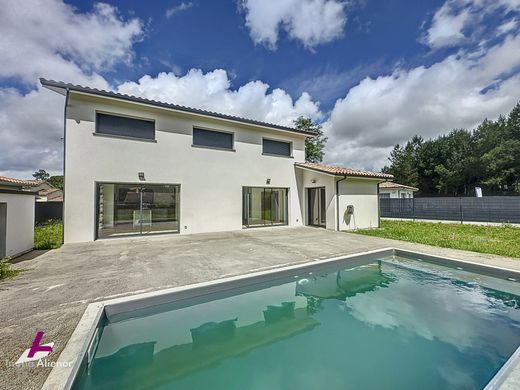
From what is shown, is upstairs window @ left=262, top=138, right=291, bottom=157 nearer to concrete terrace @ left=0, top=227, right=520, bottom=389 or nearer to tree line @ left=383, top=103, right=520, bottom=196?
concrete terrace @ left=0, top=227, right=520, bottom=389

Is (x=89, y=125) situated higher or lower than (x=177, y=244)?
higher

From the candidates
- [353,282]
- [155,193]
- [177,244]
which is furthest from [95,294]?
[155,193]

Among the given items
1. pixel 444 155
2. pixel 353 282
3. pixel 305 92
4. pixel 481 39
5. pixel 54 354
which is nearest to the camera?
pixel 54 354

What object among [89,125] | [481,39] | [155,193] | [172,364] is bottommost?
[172,364]

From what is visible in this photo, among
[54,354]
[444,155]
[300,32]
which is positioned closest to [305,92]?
[300,32]

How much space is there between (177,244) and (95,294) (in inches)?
192

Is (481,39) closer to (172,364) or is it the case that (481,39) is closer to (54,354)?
(172,364)

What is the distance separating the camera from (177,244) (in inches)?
375

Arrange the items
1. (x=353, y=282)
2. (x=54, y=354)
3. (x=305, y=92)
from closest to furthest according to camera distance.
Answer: (x=54, y=354)
(x=353, y=282)
(x=305, y=92)

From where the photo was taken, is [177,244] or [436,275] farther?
[177,244]

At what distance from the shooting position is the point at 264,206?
14734mm

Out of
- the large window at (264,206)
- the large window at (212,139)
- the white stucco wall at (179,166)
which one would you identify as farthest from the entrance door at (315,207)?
the large window at (212,139)

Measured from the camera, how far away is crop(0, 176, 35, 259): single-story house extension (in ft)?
23.4

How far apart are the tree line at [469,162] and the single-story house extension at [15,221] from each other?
52.2 meters
